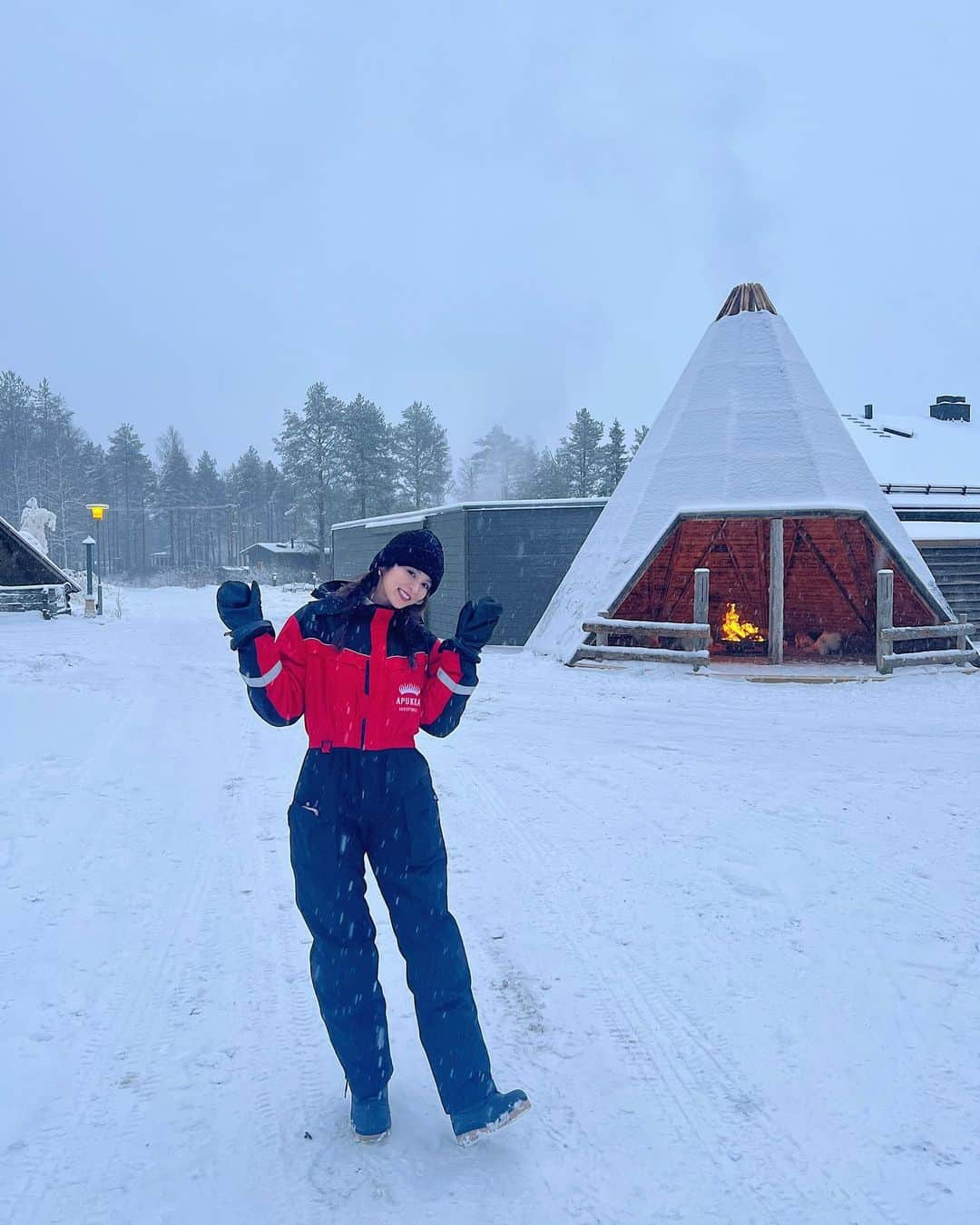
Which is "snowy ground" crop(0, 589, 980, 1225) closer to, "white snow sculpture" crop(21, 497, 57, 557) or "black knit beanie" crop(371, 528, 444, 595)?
"black knit beanie" crop(371, 528, 444, 595)

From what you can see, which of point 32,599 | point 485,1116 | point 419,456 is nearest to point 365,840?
point 485,1116

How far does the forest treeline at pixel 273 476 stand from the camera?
4650 centimetres

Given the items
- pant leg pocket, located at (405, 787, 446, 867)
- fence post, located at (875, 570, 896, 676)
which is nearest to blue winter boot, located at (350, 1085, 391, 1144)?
pant leg pocket, located at (405, 787, 446, 867)

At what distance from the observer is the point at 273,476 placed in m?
81.4

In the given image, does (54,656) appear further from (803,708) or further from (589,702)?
(803,708)

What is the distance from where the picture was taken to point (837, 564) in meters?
15.1

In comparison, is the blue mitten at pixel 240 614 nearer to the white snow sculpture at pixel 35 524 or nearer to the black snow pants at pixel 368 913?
the black snow pants at pixel 368 913

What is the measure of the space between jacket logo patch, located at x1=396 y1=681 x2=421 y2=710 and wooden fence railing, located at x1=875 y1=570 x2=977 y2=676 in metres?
10.6

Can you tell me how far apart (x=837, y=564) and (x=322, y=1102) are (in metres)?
14.4

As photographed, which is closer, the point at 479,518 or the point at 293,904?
the point at 293,904

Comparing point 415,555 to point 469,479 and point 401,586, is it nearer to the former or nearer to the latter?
point 401,586

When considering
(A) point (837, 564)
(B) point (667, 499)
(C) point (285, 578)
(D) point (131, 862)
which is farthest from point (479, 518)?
(C) point (285, 578)

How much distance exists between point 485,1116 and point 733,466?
38.5 feet

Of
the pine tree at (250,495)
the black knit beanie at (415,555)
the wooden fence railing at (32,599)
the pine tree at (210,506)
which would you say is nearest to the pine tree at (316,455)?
the pine tree at (250,495)
